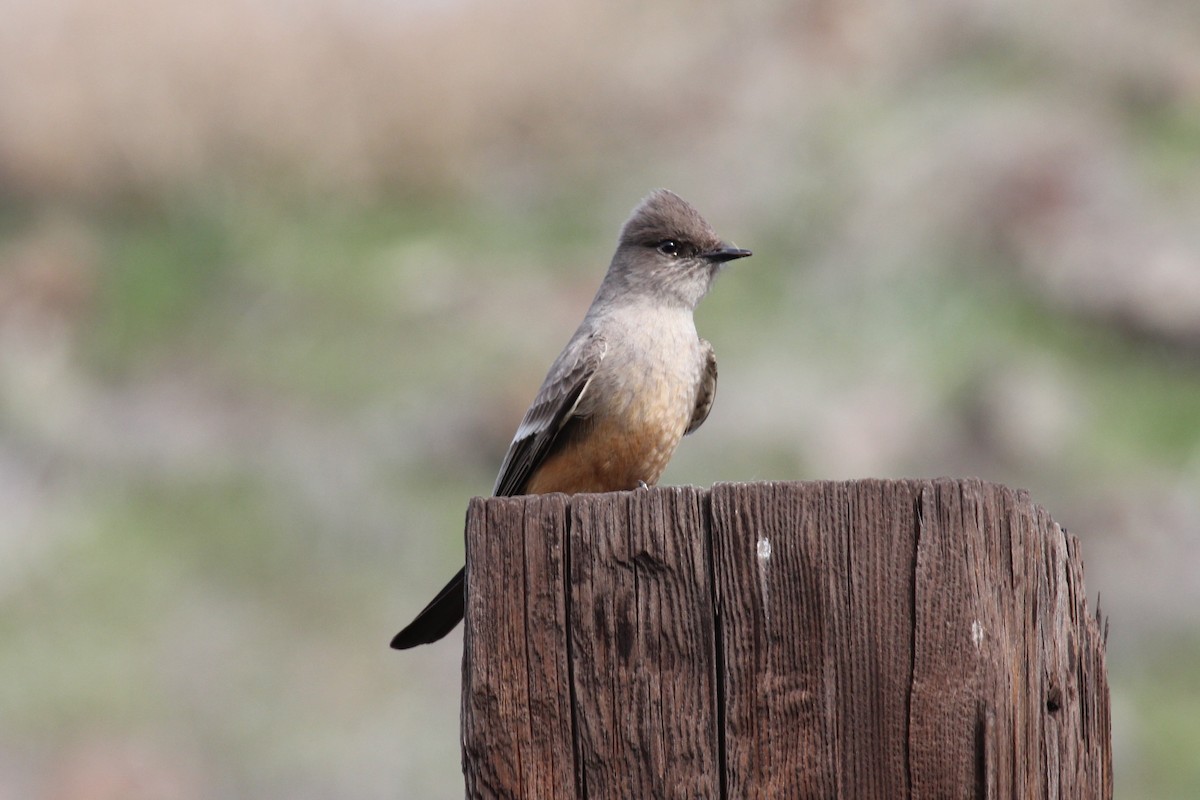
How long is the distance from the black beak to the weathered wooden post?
8.54 feet

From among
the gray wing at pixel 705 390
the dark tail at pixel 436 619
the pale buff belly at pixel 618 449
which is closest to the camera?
the dark tail at pixel 436 619

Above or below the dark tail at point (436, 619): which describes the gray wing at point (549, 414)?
above

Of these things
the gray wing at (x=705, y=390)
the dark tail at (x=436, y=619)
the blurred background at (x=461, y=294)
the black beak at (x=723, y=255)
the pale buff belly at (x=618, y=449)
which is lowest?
the dark tail at (x=436, y=619)

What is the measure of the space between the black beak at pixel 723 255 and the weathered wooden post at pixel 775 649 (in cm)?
260

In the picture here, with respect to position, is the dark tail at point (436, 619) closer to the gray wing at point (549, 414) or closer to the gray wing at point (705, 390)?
the gray wing at point (549, 414)

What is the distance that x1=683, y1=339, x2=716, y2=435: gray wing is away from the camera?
440 centimetres

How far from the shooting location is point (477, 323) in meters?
9.23

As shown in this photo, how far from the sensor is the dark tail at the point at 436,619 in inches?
131

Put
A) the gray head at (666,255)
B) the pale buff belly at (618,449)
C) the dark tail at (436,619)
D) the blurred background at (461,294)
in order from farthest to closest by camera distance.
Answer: the blurred background at (461,294), the gray head at (666,255), the pale buff belly at (618,449), the dark tail at (436,619)

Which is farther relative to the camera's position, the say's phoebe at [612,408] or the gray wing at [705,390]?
the gray wing at [705,390]

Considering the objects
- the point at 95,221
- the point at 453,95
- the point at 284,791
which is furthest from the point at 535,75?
the point at 284,791

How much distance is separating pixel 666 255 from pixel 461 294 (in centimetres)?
495

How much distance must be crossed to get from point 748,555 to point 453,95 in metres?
8.07

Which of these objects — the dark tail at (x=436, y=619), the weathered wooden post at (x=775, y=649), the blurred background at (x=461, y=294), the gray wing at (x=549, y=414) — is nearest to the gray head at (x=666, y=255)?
the gray wing at (x=549, y=414)
